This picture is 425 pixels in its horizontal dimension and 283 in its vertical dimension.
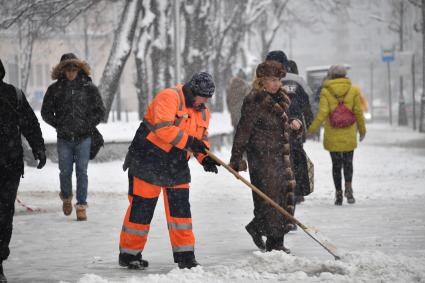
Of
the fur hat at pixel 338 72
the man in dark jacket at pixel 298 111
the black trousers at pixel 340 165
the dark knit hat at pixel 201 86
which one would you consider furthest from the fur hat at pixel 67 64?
the dark knit hat at pixel 201 86

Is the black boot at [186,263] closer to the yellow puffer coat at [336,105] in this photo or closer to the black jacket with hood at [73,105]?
the black jacket with hood at [73,105]

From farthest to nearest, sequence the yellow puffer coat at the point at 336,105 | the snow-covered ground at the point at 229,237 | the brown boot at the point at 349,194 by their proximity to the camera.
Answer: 1. the brown boot at the point at 349,194
2. the yellow puffer coat at the point at 336,105
3. the snow-covered ground at the point at 229,237

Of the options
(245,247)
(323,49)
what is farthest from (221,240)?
(323,49)

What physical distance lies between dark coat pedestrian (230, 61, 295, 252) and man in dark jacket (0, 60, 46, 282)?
1877 millimetres

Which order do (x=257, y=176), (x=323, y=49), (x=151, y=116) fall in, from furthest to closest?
(x=323, y=49) < (x=257, y=176) < (x=151, y=116)

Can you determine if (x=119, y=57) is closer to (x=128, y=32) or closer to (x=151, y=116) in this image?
(x=128, y=32)

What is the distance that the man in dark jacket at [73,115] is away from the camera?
1047cm

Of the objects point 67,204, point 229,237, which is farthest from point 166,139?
point 67,204

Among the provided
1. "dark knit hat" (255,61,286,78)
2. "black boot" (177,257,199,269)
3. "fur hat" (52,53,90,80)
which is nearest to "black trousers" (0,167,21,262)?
"black boot" (177,257,199,269)

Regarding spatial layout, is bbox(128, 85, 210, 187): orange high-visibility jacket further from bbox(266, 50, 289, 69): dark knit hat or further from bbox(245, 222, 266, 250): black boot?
bbox(266, 50, 289, 69): dark knit hat

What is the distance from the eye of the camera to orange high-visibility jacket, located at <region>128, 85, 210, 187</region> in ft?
23.1

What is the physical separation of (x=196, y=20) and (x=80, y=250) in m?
18.7

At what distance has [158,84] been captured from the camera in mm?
24750

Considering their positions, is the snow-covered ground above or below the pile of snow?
below
